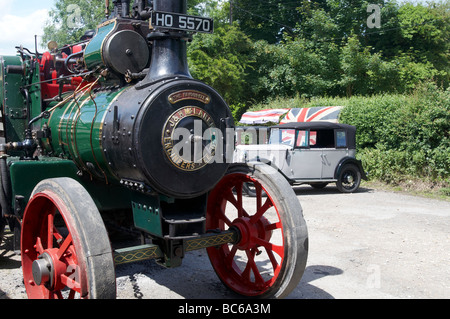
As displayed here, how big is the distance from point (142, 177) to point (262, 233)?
4.16ft

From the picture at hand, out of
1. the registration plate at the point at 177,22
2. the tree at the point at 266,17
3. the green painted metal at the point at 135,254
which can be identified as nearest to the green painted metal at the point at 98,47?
the registration plate at the point at 177,22

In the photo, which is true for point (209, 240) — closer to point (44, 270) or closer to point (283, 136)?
point (44, 270)

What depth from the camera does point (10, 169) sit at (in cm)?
359

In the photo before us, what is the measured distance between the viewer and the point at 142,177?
3.09m

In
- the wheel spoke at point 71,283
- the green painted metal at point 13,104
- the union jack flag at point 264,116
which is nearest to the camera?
the wheel spoke at point 71,283

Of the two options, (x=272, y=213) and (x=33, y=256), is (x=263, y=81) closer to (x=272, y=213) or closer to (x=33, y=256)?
(x=272, y=213)

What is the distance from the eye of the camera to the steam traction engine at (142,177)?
2904 millimetres

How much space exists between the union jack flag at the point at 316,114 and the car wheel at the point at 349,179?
3.36 m

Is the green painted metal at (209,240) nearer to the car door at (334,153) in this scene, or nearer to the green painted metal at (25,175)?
the green painted metal at (25,175)

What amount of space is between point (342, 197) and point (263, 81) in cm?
1415

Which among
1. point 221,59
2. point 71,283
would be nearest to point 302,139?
point 71,283

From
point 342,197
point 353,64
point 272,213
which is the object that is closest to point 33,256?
point 272,213

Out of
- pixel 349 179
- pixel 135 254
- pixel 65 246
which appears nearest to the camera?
pixel 65 246

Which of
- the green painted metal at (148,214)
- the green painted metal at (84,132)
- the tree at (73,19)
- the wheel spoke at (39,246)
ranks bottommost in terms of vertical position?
the wheel spoke at (39,246)
